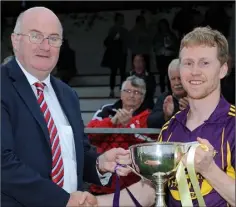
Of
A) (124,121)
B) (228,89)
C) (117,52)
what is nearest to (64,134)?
(124,121)

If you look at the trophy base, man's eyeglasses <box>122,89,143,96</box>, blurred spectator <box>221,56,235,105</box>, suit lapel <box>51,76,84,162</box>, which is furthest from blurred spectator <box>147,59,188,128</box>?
the trophy base

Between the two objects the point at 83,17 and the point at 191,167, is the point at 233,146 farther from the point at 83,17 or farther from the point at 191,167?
the point at 83,17

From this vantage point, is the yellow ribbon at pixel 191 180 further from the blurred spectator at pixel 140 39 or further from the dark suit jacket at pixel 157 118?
the blurred spectator at pixel 140 39

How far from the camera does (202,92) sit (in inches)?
86.4

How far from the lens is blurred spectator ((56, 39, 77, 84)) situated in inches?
410

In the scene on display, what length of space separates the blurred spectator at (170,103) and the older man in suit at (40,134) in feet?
4.91

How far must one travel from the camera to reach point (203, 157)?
1.88 meters

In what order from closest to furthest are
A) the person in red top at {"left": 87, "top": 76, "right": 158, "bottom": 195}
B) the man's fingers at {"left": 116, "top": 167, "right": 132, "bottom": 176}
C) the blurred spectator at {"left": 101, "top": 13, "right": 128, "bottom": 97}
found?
the man's fingers at {"left": 116, "top": 167, "right": 132, "bottom": 176}
the person in red top at {"left": 87, "top": 76, "right": 158, "bottom": 195}
the blurred spectator at {"left": 101, "top": 13, "right": 128, "bottom": 97}

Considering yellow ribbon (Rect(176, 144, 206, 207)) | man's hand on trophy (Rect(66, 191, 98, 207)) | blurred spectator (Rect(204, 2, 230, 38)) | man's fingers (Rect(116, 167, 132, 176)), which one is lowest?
man's hand on trophy (Rect(66, 191, 98, 207))

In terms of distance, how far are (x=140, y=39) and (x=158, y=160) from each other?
8.69 metres

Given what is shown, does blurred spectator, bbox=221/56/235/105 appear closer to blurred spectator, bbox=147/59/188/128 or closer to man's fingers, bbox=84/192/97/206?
blurred spectator, bbox=147/59/188/128

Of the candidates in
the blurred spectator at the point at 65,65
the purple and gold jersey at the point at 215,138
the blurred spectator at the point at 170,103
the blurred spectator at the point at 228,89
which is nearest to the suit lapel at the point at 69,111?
the purple and gold jersey at the point at 215,138

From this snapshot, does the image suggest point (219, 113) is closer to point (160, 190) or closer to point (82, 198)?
point (160, 190)

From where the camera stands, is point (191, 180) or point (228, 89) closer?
point (191, 180)
